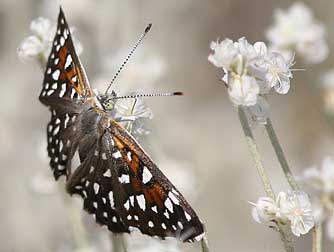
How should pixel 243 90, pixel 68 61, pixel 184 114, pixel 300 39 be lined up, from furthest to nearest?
pixel 184 114, pixel 300 39, pixel 68 61, pixel 243 90

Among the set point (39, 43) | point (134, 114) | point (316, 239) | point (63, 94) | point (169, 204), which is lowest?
point (316, 239)

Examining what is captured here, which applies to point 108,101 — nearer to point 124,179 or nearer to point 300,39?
point 124,179

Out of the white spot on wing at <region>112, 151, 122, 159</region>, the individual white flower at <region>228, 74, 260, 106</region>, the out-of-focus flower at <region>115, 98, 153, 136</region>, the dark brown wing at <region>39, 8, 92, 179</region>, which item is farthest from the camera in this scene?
the dark brown wing at <region>39, 8, 92, 179</region>

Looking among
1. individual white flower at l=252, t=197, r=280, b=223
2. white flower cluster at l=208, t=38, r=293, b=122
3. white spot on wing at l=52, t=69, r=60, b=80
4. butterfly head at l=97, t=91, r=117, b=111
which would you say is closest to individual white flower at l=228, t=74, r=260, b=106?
white flower cluster at l=208, t=38, r=293, b=122

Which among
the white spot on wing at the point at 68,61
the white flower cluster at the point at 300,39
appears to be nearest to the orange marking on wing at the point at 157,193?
the white spot on wing at the point at 68,61

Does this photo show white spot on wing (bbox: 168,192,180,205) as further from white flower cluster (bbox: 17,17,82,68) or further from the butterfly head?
white flower cluster (bbox: 17,17,82,68)

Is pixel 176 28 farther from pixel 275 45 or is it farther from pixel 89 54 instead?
pixel 275 45

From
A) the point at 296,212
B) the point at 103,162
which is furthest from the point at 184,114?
the point at 296,212
